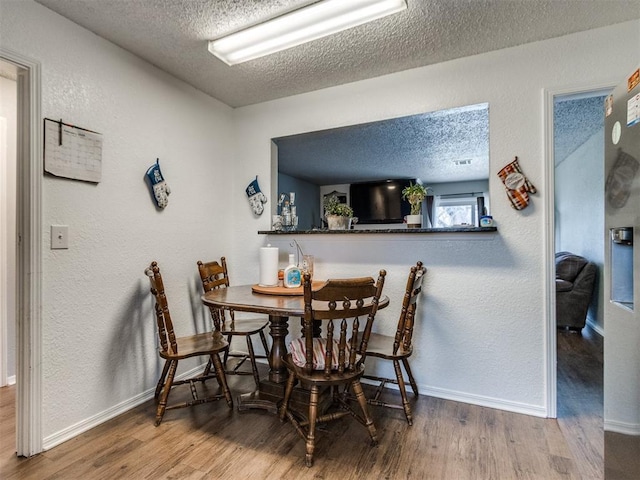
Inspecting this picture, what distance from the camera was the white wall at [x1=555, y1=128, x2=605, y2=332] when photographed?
385 cm

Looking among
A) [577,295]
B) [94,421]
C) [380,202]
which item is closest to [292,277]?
[94,421]

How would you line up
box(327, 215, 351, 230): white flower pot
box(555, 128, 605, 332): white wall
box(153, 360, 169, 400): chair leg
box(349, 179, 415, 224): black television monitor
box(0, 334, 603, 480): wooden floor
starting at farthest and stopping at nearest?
box(349, 179, 415, 224): black television monitor → box(555, 128, 605, 332): white wall → box(327, 215, 351, 230): white flower pot → box(153, 360, 169, 400): chair leg → box(0, 334, 603, 480): wooden floor

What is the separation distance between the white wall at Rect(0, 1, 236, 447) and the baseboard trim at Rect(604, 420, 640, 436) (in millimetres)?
2480

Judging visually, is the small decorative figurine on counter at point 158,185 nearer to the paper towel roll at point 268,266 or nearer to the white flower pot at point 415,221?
the paper towel roll at point 268,266

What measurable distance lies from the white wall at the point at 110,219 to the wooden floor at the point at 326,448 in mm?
238

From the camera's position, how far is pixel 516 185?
206cm

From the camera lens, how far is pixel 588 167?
423 cm

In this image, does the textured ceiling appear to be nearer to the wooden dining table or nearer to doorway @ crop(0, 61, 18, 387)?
doorway @ crop(0, 61, 18, 387)

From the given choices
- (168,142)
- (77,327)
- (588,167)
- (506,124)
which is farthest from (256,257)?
(588,167)

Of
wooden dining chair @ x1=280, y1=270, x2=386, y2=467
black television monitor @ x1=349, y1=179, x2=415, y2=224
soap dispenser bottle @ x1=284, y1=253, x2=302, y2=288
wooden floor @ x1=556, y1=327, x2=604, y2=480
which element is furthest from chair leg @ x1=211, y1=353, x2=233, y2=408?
black television monitor @ x1=349, y1=179, x2=415, y2=224

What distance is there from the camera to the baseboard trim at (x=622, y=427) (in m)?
1.07

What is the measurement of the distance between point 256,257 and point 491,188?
1936mm

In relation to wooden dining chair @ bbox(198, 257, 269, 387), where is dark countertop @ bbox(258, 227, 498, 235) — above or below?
above

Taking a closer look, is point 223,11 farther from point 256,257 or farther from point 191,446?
point 191,446
